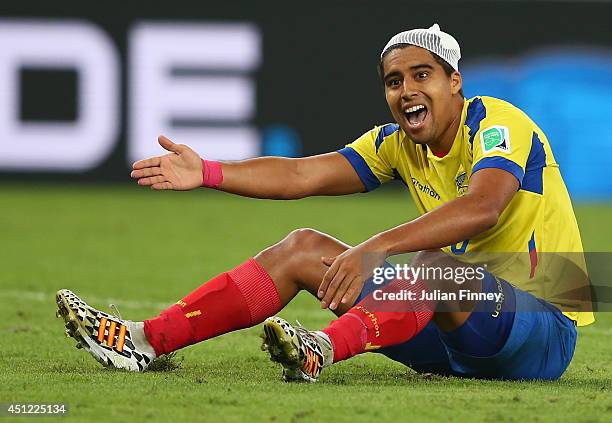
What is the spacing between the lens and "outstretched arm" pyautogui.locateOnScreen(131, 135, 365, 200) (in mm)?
4812

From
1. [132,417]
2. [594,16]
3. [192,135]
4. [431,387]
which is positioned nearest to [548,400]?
[431,387]

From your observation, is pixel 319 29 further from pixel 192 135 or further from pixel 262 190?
pixel 262 190

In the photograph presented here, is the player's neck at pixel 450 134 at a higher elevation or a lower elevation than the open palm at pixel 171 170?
higher

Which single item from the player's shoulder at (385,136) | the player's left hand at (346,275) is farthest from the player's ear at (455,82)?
the player's left hand at (346,275)

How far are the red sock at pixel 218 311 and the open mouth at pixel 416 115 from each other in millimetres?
814

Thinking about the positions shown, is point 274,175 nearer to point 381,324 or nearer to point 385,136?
point 385,136

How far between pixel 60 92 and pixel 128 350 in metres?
10.6

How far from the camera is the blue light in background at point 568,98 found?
15.3 m

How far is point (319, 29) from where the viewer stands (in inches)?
616

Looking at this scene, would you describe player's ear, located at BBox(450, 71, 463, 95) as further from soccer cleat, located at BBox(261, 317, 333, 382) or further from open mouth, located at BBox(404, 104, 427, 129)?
soccer cleat, located at BBox(261, 317, 333, 382)

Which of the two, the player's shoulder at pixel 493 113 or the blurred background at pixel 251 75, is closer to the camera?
the player's shoulder at pixel 493 113

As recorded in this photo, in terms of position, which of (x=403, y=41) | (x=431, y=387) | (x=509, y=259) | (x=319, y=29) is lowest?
(x=431, y=387)

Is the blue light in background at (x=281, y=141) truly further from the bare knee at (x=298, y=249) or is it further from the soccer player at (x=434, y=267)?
the bare knee at (x=298, y=249)

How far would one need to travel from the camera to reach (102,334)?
4.70 metres
